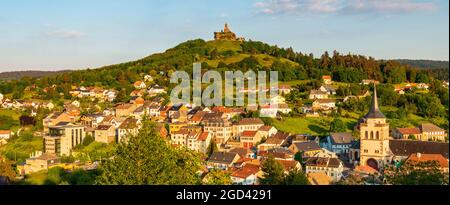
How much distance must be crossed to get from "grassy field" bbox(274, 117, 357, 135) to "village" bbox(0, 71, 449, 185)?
402mm

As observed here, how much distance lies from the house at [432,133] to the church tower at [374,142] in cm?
227

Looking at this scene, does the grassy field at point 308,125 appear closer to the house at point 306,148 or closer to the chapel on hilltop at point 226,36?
the house at point 306,148

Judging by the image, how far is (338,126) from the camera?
1742cm

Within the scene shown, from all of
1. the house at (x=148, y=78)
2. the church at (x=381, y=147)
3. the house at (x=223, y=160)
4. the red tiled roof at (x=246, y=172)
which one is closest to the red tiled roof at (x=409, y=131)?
the church at (x=381, y=147)

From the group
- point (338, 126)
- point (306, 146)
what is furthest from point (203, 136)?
point (338, 126)

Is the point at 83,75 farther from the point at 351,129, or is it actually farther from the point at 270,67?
the point at 351,129

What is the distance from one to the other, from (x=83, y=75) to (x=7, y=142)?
1234 cm

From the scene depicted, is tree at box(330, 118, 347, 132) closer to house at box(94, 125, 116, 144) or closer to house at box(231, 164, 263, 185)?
house at box(231, 164, 263, 185)

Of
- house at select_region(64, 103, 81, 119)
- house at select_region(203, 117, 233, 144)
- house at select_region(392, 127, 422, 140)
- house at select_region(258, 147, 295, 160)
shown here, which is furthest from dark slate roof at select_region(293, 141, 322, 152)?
house at select_region(64, 103, 81, 119)

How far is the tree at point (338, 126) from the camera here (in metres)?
17.3

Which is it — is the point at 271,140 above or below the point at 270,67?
below

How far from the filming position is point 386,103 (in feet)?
66.7
